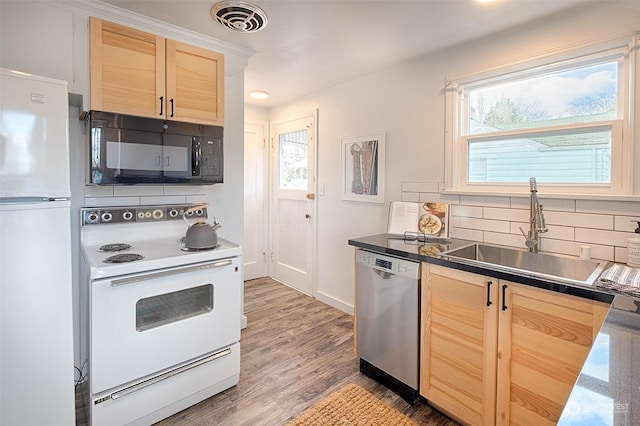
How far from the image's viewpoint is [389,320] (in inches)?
79.1

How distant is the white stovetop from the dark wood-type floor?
0.87 meters

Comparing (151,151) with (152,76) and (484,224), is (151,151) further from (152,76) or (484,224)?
(484,224)

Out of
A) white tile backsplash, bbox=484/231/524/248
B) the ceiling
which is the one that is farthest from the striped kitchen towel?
the ceiling

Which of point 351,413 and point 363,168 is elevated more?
point 363,168

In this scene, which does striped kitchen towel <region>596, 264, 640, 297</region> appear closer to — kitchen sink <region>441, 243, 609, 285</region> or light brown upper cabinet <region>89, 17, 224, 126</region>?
kitchen sink <region>441, 243, 609, 285</region>

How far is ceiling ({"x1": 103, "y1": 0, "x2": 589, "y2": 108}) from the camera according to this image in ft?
5.95

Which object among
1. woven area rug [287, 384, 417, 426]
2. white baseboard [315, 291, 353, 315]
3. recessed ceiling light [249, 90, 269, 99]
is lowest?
woven area rug [287, 384, 417, 426]

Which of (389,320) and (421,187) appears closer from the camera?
(389,320)

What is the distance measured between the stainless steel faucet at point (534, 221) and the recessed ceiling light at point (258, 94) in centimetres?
270

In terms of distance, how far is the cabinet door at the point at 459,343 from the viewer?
1592 mm

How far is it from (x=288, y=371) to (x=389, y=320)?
32.3 inches

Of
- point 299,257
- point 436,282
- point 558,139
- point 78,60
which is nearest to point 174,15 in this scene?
point 78,60

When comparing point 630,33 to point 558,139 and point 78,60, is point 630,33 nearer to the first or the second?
point 558,139

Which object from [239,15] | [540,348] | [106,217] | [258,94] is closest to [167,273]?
[106,217]
